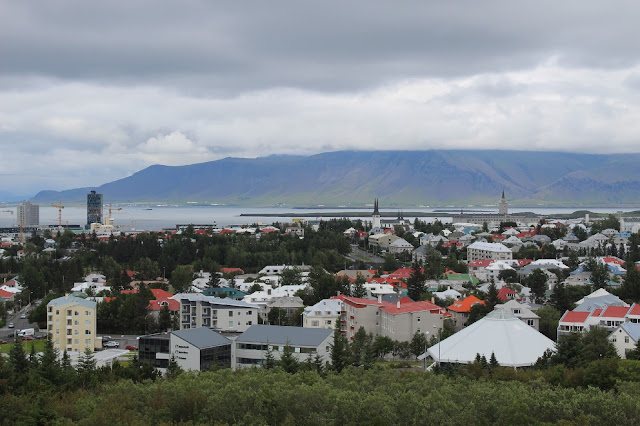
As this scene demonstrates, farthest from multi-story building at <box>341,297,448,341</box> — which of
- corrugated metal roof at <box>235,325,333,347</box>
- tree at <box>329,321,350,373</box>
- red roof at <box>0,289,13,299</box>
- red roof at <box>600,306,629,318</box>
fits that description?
red roof at <box>0,289,13,299</box>

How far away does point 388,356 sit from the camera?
108ft

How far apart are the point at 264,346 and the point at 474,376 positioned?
772cm

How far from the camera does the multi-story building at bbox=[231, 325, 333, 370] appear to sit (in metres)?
28.4

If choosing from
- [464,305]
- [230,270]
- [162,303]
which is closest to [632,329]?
[464,305]

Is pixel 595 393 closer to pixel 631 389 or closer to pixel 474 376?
pixel 631 389

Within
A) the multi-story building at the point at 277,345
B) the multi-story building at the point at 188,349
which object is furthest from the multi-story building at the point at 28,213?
the multi-story building at the point at 277,345

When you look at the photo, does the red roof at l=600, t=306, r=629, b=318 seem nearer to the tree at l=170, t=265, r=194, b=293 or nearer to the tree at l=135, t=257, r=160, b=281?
the tree at l=170, t=265, r=194, b=293

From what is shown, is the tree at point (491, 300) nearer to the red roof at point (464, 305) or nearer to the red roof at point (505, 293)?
the red roof at point (464, 305)

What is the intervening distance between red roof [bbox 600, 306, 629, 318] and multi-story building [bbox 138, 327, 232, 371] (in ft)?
52.0

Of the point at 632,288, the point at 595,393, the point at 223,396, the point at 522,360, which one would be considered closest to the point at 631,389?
the point at 595,393

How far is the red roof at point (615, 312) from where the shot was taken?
33691 millimetres

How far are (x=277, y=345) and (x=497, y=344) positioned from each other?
7840mm

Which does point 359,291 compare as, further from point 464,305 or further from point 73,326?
point 73,326

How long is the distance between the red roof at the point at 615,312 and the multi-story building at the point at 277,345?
40.5 feet
